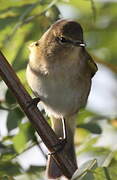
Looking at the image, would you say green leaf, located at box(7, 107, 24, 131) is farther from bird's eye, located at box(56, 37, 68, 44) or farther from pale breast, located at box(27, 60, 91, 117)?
bird's eye, located at box(56, 37, 68, 44)

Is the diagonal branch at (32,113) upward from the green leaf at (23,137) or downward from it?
upward

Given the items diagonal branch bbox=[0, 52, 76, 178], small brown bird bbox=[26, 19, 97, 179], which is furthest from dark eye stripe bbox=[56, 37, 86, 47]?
diagonal branch bbox=[0, 52, 76, 178]

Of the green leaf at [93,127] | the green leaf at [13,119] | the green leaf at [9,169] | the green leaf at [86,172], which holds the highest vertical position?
the green leaf at [86,172]

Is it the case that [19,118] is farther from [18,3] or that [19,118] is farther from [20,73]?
[18,3]

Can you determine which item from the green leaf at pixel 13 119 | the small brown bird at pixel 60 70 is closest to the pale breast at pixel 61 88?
the small brown bird at pixel 60 70

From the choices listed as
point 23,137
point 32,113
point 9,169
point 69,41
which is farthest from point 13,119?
point 69,41

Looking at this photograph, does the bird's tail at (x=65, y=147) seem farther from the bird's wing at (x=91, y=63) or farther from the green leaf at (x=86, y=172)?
the green leaf at (x=86, y=172)
